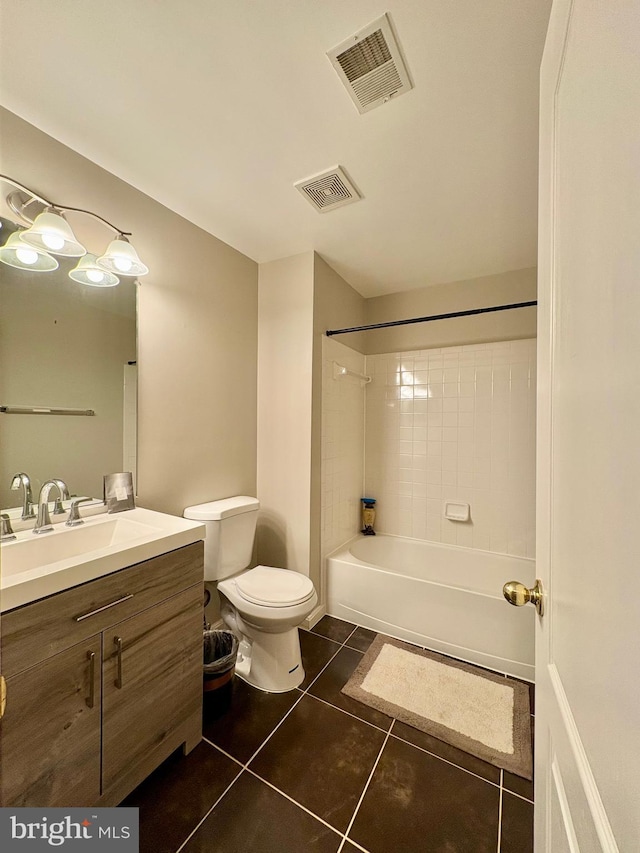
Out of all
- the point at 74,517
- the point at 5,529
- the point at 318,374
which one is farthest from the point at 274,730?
the point at 318,374

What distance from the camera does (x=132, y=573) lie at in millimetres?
1060

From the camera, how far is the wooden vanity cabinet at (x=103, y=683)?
0.82 metres

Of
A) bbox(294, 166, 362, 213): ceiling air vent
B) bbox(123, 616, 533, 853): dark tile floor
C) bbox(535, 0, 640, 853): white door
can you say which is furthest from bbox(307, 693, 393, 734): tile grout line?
bbox(294, 166, 362, 213): ceiling air vent

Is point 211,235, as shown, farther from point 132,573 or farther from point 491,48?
point 132,573

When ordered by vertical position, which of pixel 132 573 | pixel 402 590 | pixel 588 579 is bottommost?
pixel 402 590

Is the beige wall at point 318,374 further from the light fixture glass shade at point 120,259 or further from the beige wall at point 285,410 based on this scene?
the light fixture glass shade at point 120,259

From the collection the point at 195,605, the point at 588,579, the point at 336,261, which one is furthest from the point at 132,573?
the point at 336,261

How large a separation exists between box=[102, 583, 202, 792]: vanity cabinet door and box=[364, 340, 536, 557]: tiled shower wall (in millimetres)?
1909

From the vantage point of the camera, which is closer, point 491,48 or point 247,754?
point 491,48

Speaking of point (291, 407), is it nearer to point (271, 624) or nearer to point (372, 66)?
point (271, 624)

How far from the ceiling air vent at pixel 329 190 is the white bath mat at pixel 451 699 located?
7.91 ft

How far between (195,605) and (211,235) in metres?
1.94

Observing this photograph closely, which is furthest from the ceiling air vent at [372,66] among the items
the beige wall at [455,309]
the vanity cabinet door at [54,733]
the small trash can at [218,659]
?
the small trash can at [218,659]

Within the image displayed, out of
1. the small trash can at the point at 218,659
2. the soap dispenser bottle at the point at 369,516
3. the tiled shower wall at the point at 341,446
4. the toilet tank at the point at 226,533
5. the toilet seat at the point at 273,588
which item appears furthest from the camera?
the soap dispenser bottle at the point at 369,516
